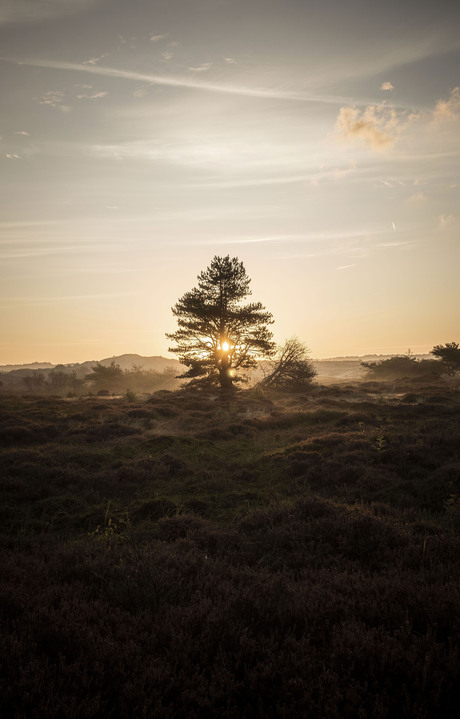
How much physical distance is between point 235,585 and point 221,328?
82.2 ft

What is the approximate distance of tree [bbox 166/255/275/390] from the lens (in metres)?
28.7

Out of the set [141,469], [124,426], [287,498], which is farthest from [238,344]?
[287,498]

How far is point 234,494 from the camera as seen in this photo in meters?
8.41

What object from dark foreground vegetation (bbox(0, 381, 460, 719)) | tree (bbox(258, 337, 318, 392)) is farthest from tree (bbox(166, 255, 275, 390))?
dark foreground vegetation (bbox(0, 381, 460, 719))

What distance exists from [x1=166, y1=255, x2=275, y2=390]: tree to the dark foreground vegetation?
60.5ft

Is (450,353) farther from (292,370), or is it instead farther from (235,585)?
(235,585)

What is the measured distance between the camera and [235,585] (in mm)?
4574

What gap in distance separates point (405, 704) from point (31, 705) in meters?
2.82

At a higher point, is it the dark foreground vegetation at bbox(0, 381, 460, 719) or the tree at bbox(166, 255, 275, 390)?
the tree at bbox(166, 255, 275, 390)

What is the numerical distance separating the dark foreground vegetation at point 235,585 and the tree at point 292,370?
20.3m

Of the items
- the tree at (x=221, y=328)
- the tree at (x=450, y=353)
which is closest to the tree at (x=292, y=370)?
the tree at (x=221, y=328)

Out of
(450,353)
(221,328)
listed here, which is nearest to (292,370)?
(221,328)

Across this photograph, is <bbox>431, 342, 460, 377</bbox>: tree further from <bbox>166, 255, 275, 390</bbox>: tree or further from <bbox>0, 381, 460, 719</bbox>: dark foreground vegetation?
<bbox>0, 381, 460, 719</bbox>: dark foreground vegetation

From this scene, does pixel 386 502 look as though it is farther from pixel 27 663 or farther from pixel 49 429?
pixel 49 429
